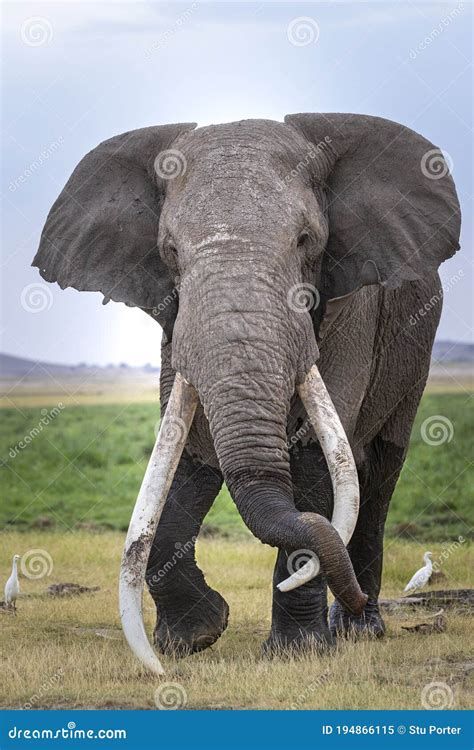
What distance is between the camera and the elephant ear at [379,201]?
9.93 meters

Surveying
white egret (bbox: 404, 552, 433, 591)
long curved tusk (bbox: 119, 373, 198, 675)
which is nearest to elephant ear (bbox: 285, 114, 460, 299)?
long curved tusk (bbox: 119, 373, 198, 675)

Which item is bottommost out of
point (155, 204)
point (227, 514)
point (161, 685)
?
point (227, 514)

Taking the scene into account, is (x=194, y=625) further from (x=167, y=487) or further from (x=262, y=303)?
(x=262, y=303)

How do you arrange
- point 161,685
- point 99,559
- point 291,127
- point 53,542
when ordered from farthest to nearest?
point 53,542, point 99,559, point 291,127, point 161,685

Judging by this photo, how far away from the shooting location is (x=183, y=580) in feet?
34.0

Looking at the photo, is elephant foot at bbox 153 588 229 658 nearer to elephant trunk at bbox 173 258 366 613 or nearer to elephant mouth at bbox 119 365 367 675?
elephant mouth at bbox 119 365 367 675

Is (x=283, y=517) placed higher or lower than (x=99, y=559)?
higher

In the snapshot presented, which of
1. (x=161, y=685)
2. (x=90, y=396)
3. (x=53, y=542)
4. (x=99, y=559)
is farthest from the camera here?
(x=90, y=396)

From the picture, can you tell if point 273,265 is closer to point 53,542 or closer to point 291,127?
point 291,127

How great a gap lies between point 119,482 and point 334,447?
56.3 ft

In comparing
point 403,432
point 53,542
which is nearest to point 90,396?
point 53,542

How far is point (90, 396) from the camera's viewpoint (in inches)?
2709

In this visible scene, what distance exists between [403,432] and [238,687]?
387 centimetres

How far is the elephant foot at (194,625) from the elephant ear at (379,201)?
7.25 feet
